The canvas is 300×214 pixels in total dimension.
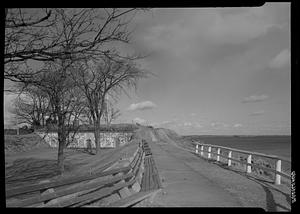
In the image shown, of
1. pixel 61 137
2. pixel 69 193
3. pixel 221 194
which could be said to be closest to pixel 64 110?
pixel 61 137

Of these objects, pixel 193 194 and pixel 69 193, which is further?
pixel 193 194

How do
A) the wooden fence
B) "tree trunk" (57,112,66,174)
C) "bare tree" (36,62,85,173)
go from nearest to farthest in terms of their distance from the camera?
the wooden fence → "bare tree" (36,62,85,173) → "tree trunk" (57,112,66,174)

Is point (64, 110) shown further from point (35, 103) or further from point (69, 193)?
point (69, 193)

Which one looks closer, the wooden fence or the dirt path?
the wooden fence

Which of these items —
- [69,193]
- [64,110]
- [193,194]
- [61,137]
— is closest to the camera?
[69,193]

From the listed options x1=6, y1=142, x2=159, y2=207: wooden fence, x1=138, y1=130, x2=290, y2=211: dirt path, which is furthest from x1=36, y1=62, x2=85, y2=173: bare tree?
x1=6, y1=142, x2=159, y2=207: wooden fence

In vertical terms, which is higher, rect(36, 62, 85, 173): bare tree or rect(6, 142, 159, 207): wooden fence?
rect(36, 62, 85, 173): bare tree

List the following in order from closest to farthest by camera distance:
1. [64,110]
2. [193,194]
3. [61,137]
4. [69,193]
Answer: [69,193]
[193,194]
[64,110]
[61,137]

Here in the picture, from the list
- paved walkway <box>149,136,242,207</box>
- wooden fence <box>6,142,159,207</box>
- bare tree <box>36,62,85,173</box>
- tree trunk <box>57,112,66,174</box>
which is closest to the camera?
wooden fence <box>6,142,159,207</box>

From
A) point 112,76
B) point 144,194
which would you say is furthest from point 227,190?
point 112,76

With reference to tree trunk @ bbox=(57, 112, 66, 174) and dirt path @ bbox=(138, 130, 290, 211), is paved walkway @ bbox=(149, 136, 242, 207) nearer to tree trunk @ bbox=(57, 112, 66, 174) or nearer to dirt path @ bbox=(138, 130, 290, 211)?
dirt path @ bbox=(138, 130, 290, 211)

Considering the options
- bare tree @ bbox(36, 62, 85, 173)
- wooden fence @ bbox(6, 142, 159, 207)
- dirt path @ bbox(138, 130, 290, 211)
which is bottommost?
dirt path @ bbox(138, 130, 290, 211)

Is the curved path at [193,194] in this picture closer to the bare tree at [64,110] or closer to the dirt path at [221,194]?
the dirt path at [221,194]

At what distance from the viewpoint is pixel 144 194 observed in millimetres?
6500
